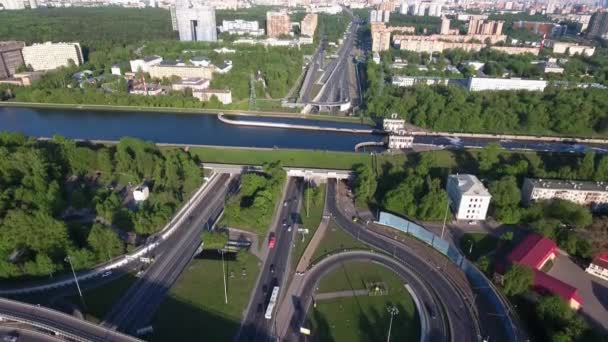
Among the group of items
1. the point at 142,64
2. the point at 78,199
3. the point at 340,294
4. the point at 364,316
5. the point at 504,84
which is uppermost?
the point at 142,64

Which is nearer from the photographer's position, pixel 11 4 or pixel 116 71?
pixel 116 71

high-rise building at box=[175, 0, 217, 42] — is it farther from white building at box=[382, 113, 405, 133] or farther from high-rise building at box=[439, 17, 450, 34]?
white building at box=[382, 113, 405, 133]

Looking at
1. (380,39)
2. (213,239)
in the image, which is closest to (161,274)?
(213,239)

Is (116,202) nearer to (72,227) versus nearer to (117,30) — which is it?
(72,227)

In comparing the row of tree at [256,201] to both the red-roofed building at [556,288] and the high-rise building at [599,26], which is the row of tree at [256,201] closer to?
the red-roofed building at [556,288]

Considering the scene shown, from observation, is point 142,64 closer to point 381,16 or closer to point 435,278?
point 435,278

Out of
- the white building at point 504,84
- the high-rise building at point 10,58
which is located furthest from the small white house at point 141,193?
the high-rise building at point 10,58

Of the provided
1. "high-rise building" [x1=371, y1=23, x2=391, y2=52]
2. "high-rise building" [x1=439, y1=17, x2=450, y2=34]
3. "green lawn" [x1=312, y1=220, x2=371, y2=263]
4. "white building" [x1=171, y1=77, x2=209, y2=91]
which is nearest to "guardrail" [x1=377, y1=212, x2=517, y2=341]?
"green lawn" [x1=312, y1=220, x2=371, y2=263]
